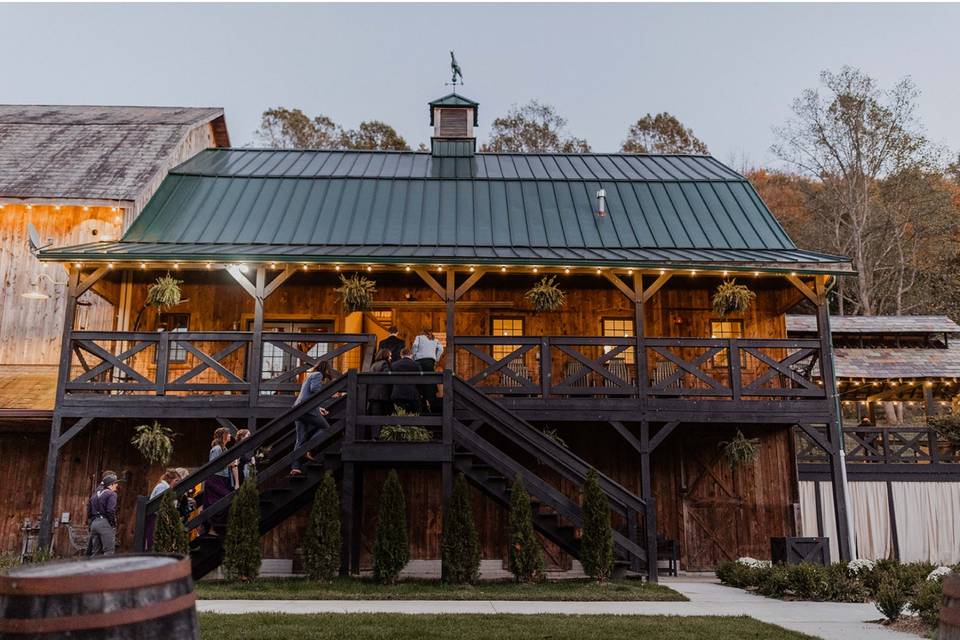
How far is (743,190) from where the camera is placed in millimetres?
18125

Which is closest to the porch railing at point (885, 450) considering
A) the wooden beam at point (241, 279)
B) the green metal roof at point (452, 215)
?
the green metal roof at point (452, 215)

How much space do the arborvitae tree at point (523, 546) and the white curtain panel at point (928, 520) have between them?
40.0 ft

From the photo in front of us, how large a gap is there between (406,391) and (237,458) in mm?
2569

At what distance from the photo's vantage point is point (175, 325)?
50.9ft

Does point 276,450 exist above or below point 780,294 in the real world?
below

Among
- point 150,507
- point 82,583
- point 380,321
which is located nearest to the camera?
point 82,583

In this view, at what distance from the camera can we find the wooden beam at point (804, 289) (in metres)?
13.9

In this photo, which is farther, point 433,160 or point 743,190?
point 433,160

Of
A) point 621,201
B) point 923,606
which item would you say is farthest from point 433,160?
point 923,606

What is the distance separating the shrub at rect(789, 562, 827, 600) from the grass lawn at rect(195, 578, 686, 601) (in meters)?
1.69

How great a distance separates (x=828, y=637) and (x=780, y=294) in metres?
9.91

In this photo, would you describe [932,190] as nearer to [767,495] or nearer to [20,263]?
[767,495]

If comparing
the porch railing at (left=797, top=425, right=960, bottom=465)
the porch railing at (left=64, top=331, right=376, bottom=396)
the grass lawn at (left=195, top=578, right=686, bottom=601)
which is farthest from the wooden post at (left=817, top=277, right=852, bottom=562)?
the porch railing at (left=64, top=331, right=376, bottom=396)

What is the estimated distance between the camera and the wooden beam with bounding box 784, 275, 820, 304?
13898 mm
